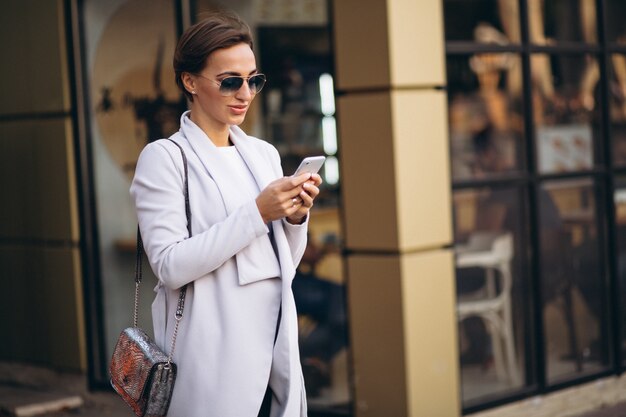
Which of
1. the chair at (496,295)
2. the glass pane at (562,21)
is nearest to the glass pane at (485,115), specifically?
the glass pane at (562,21)

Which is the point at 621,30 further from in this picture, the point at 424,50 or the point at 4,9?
the point at 4,9

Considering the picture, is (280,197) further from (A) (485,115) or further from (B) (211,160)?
(A) (485,115)

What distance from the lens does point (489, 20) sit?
22.6 feet

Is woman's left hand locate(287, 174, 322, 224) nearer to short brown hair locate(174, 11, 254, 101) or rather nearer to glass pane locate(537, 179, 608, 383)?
short brown hair locate(174, 11, 254, 101)

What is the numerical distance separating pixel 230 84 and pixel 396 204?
2.82 meters

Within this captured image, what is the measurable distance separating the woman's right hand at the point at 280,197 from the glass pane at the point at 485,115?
3.48 m

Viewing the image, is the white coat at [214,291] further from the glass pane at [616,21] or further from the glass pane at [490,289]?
the glass pane at [616,21]

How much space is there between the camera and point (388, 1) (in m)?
5.83

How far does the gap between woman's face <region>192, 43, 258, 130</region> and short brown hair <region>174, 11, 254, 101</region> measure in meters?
0.02

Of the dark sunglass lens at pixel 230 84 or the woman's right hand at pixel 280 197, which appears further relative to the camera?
the dark sunglass lens at pixel 230 84

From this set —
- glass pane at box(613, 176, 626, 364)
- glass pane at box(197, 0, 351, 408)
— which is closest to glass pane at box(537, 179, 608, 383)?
glass pane at box(613, 176, 626, 364)

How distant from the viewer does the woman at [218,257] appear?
3.12m

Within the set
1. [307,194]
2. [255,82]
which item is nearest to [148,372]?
[307,194]

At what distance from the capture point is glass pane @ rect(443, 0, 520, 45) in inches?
265
